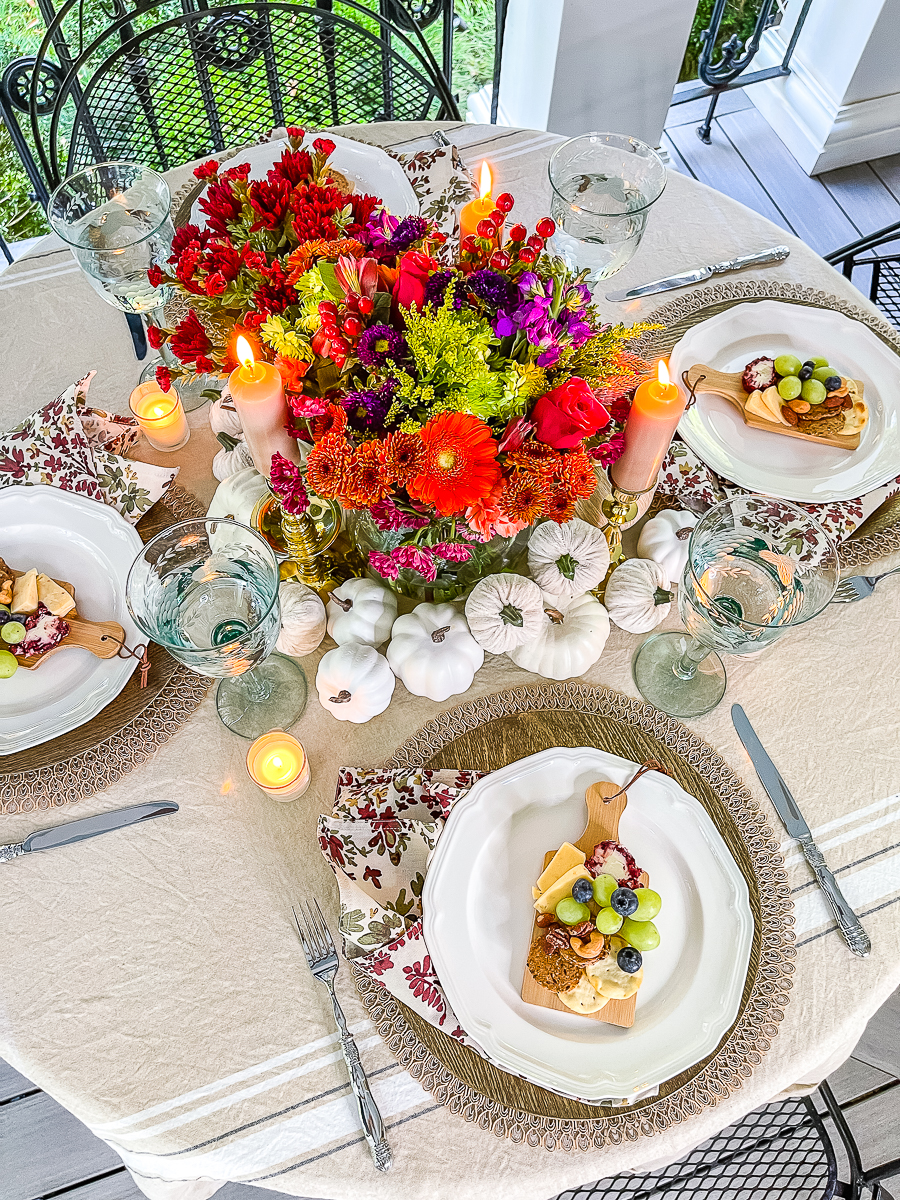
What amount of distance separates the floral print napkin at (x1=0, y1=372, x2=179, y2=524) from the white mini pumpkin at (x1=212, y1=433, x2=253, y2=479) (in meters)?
0.07

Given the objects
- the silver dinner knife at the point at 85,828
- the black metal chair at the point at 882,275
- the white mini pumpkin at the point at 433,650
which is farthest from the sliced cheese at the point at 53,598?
the black metal chair at the point at 882,275

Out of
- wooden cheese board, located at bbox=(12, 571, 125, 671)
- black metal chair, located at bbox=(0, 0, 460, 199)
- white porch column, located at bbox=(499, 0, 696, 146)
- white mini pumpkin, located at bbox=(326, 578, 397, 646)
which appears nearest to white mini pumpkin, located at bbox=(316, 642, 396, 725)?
white mini pumpkin, located at bbox=(326, 578, 397, 646)

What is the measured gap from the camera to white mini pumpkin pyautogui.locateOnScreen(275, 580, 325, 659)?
93 cm

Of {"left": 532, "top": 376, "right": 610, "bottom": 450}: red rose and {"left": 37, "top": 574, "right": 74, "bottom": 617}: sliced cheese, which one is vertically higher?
{"left": 532, "top": 376, "right": 610, "bottom": 450}: red rose

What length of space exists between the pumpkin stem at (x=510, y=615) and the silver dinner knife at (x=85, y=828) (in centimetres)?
40

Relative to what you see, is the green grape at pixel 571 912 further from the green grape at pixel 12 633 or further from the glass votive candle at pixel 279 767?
the green grape at pixel 12 633

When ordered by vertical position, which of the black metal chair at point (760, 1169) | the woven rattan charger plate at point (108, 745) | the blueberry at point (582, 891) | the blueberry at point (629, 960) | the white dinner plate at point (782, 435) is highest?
the white dinner plate at point (782, 435)

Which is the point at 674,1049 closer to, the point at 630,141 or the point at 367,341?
the point at 367,341

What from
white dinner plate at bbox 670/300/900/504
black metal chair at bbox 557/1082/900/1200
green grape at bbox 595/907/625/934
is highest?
white dinner plate at bbox 670/300/900/504

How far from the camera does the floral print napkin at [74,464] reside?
3.40ft

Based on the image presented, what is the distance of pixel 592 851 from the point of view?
83 centimetres

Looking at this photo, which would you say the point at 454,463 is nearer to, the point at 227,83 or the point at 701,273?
the point at 701,273

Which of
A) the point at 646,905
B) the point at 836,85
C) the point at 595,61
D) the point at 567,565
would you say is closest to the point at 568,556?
the point at 567,565

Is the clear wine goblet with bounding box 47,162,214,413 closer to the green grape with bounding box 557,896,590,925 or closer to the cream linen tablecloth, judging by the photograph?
the cream linen tablecloth
